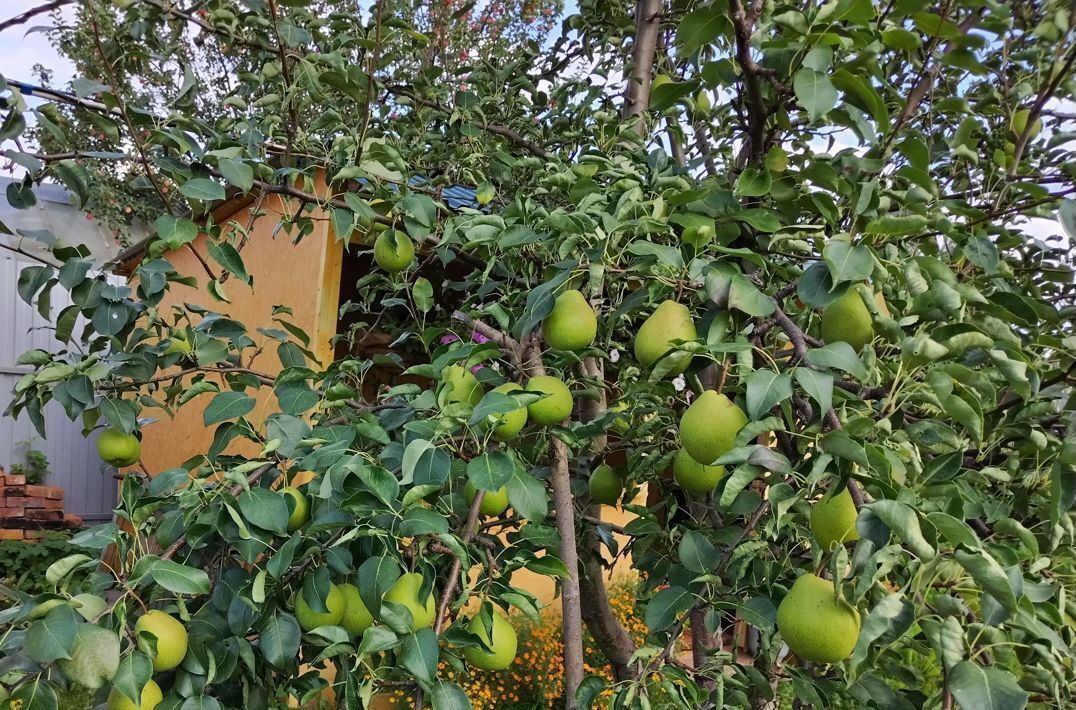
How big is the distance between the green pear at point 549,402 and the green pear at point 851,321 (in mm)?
421

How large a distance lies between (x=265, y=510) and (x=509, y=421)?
37 cm

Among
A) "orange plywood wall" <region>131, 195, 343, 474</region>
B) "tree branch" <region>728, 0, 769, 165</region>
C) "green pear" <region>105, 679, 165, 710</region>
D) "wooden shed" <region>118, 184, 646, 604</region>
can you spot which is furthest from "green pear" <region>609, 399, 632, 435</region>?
"orange plywood wall" <region>131, 195, 343, 474</region>

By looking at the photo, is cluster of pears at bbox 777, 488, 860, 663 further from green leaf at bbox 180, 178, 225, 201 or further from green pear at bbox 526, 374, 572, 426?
green leaf at bbox 180, 178, 225, 201

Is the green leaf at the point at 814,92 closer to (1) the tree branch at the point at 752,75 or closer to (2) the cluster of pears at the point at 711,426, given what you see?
(1) the tree branch at the point at 752,75

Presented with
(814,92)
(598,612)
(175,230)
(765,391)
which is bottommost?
(598,612)

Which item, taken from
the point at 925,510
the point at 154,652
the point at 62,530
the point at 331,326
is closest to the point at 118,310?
the point at 154,652

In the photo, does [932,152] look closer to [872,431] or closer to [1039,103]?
[1039,103]

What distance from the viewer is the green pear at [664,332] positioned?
3.30 feet

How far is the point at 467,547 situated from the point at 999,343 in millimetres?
773

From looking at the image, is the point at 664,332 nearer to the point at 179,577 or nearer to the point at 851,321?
the point at 851,321

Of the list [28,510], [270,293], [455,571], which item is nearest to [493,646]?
[455,571]

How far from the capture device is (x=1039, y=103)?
43.9 inches

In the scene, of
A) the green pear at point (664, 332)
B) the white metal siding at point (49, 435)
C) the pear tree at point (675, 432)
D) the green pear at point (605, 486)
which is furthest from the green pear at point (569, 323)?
the white metal siding at point (49, 435)

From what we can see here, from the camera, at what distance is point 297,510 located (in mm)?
1173
